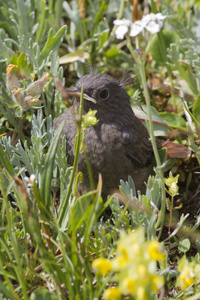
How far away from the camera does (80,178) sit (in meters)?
2.40

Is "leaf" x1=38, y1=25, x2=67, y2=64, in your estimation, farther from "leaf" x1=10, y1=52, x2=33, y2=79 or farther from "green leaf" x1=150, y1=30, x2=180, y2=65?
"green leaf" x1=150, y1=30, x2=180, y2=65

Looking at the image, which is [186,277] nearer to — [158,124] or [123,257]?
[123,257]

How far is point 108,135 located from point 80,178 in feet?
2.06

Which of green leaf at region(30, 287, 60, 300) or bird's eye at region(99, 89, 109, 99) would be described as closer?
green leaf at region(30, 287, 60, 300)

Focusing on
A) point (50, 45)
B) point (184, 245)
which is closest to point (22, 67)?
point (50, 45)

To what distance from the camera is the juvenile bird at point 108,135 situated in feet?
9.53

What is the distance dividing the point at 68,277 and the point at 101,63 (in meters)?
2.83

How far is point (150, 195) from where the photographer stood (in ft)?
8.06

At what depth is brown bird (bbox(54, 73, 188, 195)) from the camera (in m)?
2.90

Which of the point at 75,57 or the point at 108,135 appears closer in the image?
the point at 108,135

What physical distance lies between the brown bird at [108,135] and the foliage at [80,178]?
0.49 ft

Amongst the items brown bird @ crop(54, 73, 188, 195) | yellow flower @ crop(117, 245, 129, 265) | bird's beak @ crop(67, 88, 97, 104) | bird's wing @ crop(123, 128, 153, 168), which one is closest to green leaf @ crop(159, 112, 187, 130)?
bird's wing @ crop(123, 128, 153, 168)

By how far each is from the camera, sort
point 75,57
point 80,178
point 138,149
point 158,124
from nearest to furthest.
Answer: point 80,178
point 138,149
point 158,124
point 75,57

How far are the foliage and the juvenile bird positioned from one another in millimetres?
151
